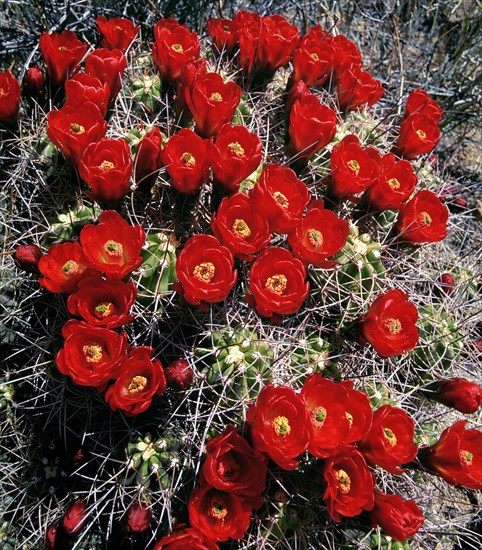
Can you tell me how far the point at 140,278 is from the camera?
188 cm

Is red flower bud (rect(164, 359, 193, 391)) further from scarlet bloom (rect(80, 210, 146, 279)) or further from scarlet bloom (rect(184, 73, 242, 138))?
scarlet bloom (rect(184, 73, 242, 138))

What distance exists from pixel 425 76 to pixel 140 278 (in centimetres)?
335

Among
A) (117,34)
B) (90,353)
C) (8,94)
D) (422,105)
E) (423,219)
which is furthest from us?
(422,105)

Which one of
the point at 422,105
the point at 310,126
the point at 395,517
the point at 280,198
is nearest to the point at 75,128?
the point at 280,198

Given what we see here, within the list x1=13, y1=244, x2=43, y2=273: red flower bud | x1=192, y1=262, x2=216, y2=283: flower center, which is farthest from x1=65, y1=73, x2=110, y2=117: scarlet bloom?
x1=192, y1=262, x2=216, y2=283: flower center

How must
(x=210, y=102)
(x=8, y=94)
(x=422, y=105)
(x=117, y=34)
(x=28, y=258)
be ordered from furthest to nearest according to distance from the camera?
(x=422, y=105), (x=117, y=34), (x=8, y=94), (x=210, y=102), (x=28, y=258)

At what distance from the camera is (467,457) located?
185 cm

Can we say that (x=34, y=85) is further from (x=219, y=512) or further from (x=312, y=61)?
(x=219, y=512)

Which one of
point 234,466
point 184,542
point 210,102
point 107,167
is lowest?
point 184,542

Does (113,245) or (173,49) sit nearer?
(113,245)

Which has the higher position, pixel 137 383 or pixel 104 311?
pixel 104 311

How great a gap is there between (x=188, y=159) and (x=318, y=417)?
1.03 meters

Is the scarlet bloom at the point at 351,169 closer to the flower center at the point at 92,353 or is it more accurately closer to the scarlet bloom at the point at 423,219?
the scarlet bloom at the point at 423,219

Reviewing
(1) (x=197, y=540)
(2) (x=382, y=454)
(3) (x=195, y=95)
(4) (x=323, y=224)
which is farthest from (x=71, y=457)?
(3) (x=195, y=95)
